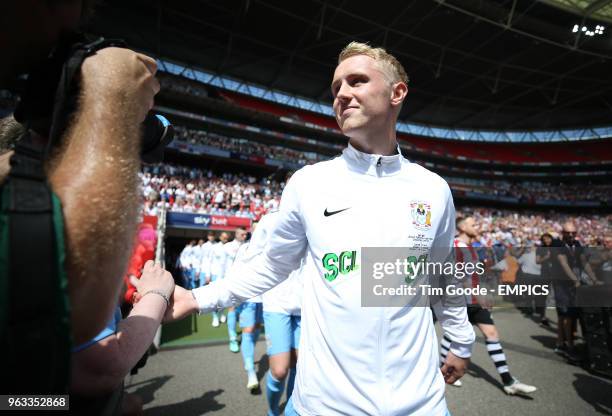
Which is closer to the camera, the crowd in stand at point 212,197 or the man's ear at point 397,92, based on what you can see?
the man's ear at point 397,92

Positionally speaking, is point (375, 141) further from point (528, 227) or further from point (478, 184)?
point (478, 184)

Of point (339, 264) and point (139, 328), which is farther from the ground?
point (339, 264)

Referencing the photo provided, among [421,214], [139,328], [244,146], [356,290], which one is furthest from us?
[244,146]

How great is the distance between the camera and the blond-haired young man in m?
1.35

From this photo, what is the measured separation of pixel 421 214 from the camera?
159 centimetres

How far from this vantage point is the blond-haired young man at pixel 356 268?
1350 millimetres

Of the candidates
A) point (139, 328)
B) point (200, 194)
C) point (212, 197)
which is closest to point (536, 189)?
point (212, 197)

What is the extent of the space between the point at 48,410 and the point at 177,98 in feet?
96.1

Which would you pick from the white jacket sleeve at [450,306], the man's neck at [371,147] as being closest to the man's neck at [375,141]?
the man's neck at [371,147]

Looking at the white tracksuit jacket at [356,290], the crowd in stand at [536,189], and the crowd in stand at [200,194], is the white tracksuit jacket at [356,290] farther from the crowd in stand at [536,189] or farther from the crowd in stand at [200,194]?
the crowd in stand at [536,189]

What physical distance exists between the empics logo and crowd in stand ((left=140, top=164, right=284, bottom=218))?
11.5m

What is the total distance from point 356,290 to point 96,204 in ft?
3.67

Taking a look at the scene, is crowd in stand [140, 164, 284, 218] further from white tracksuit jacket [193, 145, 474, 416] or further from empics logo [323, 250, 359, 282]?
empics logo [323, 250, 359, 282]

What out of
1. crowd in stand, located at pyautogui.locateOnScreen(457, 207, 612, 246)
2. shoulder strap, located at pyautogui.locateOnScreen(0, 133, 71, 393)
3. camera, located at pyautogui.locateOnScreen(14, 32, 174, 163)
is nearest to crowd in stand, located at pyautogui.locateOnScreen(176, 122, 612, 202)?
crowd in stand, located at pyautogui.locateOnScreen(457, 207, 612, 246)
